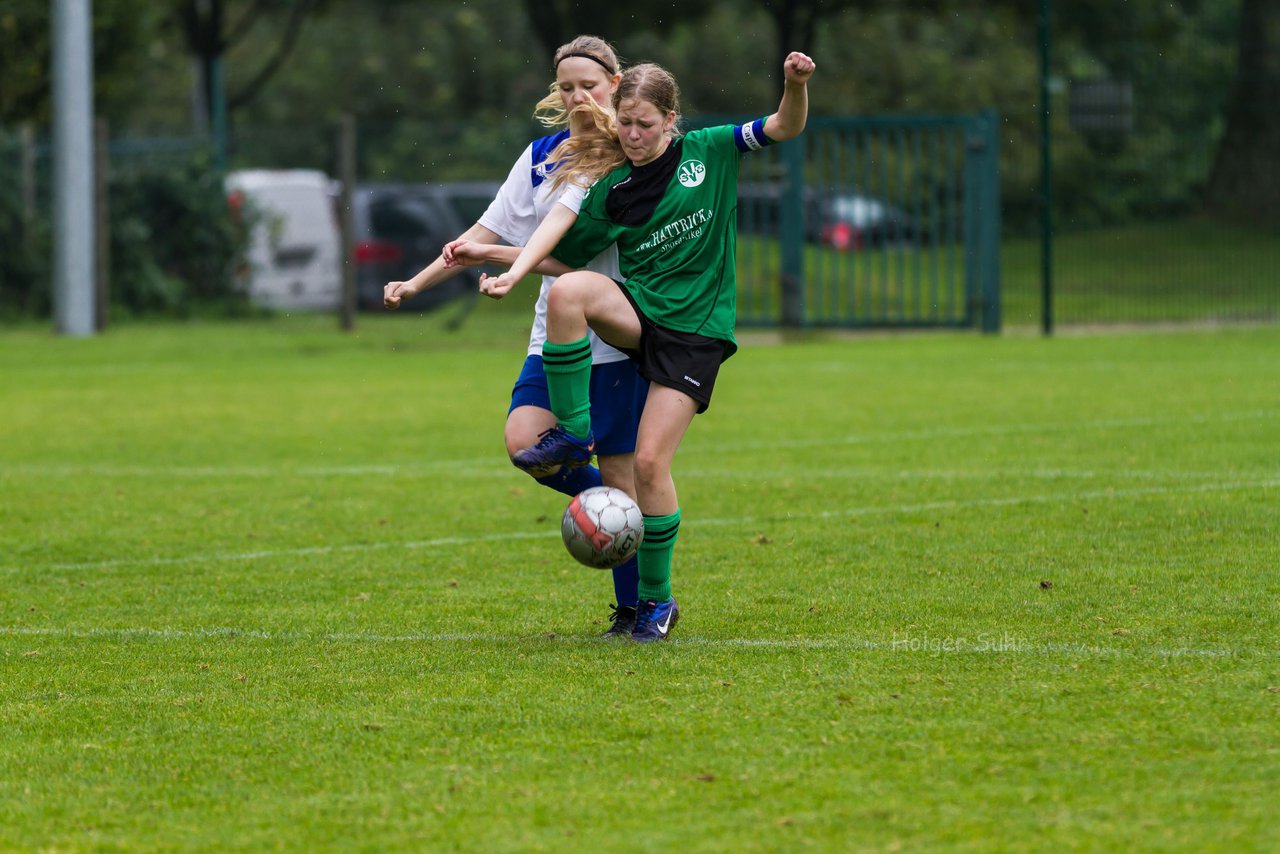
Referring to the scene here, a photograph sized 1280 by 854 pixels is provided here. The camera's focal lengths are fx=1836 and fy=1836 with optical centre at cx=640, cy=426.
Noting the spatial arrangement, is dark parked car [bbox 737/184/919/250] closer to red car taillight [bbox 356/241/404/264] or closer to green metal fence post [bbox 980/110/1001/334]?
green metal fence post [bbox 980/110/1001/334]

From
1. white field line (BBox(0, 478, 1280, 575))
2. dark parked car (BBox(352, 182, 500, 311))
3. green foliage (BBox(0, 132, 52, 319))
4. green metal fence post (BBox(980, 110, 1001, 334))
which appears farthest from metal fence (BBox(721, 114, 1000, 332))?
white field line (BBox(0, 478, 1280, 575))

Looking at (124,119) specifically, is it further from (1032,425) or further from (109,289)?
(1032,425)

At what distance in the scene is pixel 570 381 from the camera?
5.76m

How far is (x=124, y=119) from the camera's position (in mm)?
32938

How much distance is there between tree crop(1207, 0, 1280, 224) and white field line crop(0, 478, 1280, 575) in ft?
44.8

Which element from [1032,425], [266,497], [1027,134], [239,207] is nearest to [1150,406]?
[1032,425]

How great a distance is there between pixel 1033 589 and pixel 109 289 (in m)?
19.8

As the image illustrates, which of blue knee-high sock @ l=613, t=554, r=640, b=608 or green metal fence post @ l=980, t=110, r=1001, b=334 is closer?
blue knee-high sock @ l=613, t=554, r=640, b=608

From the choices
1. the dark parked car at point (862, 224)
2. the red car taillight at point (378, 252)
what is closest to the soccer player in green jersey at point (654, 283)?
the dark parked car at point (862, 224)

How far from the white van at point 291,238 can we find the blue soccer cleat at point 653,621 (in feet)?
62.5

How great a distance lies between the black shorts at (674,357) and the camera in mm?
5863

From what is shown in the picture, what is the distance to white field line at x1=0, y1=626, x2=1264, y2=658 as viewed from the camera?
5.54 m

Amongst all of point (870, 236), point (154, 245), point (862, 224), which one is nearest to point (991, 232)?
point (870, 236)

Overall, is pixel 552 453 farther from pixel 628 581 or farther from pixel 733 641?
pixel 733 641
